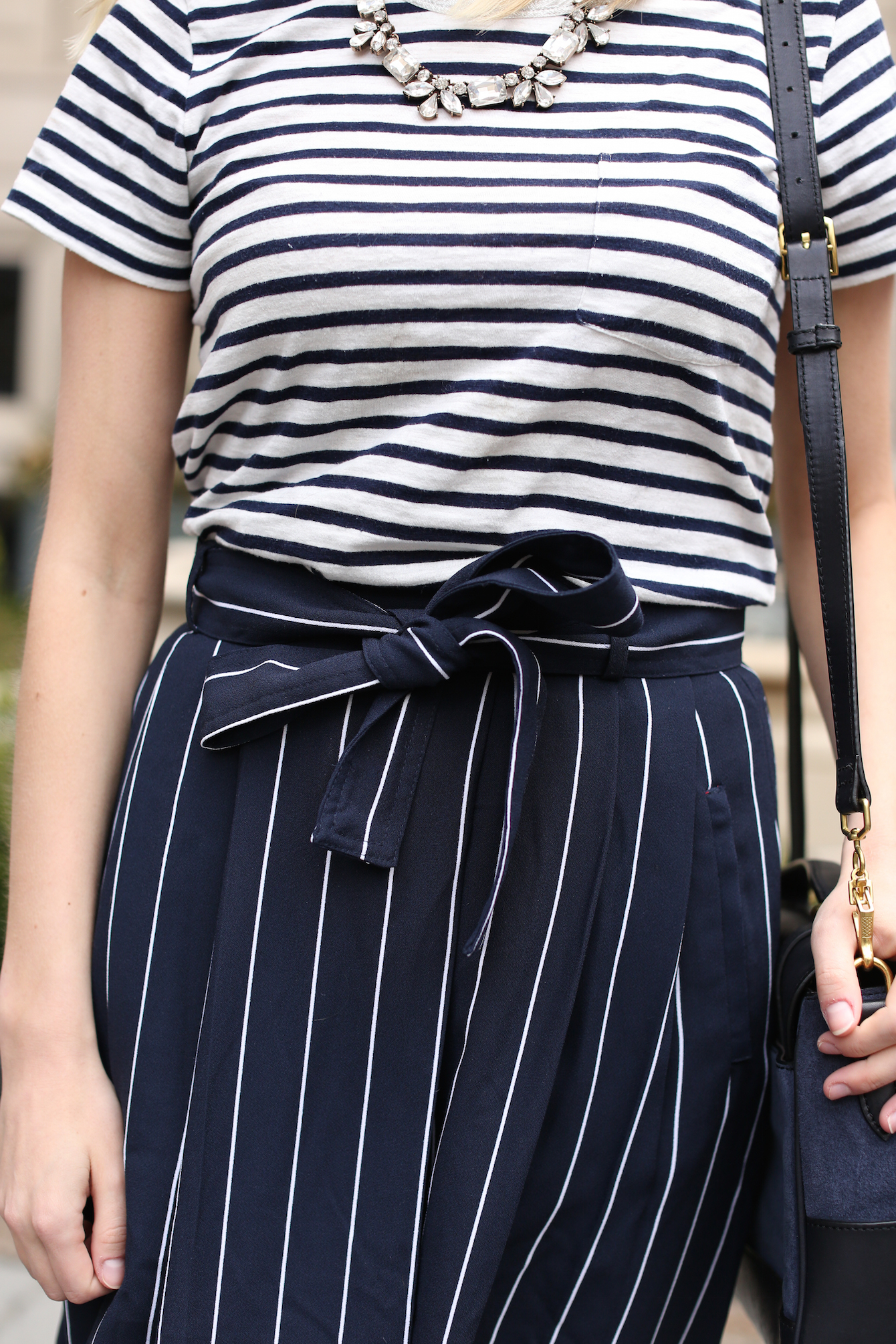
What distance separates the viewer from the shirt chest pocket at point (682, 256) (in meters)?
0.83

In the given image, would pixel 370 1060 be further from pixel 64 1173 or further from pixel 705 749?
pixel 705 749

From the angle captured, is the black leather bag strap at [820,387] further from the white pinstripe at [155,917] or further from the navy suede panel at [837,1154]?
the white pinstripe at [155,917]

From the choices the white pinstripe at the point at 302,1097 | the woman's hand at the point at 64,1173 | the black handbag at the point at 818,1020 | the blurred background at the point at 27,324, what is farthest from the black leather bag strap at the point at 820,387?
the blurred background at the point at 27,324

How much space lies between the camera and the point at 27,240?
6.33 m

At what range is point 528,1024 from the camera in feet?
2.64

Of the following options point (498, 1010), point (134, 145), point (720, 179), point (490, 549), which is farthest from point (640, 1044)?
point (134, 145)

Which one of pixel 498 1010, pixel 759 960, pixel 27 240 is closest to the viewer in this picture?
pixel 498 1010

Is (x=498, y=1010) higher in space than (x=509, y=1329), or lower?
higher

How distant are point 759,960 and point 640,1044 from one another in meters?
0.15

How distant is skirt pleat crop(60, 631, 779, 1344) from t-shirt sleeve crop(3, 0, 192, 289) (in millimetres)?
401

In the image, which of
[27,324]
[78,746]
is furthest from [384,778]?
[27,324]

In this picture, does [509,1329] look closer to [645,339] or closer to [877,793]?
[877,793]

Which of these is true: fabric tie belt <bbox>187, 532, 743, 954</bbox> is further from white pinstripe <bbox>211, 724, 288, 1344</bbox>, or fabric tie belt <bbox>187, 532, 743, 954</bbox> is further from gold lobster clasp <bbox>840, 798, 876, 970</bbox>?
gold lobster clasp <bbox>840, 798, 876, 970</bbox>

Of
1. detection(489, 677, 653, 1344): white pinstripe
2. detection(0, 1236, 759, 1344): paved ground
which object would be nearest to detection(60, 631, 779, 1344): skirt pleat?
detection(489, 677, 653, 1344): white pinstripe
